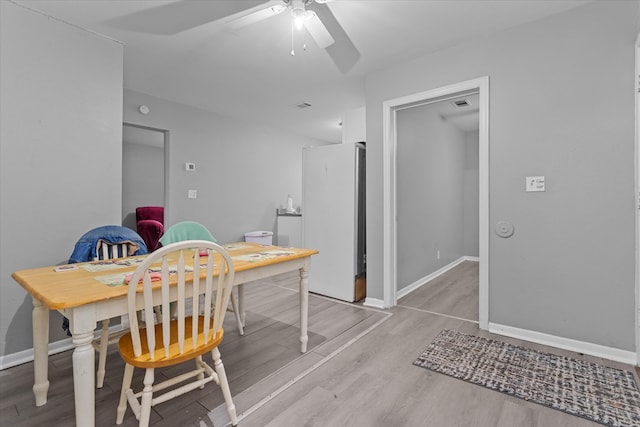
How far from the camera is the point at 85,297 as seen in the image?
115 centimetres

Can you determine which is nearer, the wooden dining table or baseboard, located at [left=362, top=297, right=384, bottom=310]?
the wooden dining table

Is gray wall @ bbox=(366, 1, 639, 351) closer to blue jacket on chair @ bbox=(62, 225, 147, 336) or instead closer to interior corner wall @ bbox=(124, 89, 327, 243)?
blue jacket on chair @ bbox=(62, 225, 147, 336)

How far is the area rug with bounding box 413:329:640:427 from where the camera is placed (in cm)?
154

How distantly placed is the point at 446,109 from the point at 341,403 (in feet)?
→ 13.3

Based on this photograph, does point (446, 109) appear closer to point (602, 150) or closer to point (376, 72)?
point (376, 72)

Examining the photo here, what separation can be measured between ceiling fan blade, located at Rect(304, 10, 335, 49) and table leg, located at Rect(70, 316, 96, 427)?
6.65 feet

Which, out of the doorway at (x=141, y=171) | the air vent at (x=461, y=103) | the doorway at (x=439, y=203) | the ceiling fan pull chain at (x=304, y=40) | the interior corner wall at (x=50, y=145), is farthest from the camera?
the doorway at (x=141, y=171)

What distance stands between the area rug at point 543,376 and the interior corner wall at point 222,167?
3.56 meters

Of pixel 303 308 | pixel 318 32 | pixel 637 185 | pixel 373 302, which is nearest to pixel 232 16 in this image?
pixel 318 32

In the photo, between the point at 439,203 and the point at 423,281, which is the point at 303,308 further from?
the point at 439,203

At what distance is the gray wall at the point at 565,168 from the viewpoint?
202 centimetres

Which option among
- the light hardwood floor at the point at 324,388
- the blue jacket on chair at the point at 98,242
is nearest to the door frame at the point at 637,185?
the light hardwood floor at the point at 324,388

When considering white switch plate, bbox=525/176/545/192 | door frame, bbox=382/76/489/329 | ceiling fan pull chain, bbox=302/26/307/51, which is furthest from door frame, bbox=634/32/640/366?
ceiling fan pull chain, bbox=302/26/307/51

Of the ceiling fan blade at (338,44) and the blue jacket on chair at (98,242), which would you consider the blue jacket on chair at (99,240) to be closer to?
the blue jacket on chair at (98,242)
